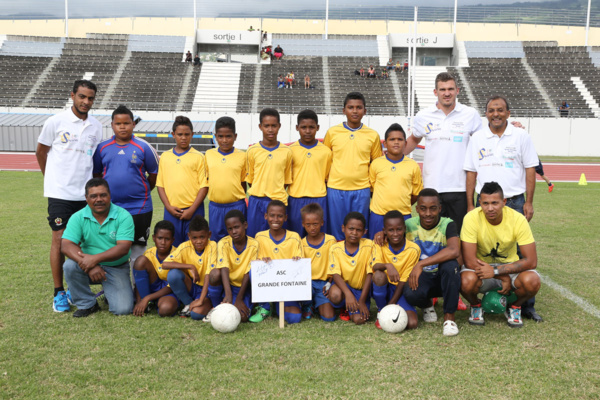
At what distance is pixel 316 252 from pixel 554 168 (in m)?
18.9

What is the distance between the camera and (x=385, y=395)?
314cm

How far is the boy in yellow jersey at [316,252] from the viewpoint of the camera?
4.69 meters

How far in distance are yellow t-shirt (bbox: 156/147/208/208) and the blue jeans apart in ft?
2.95

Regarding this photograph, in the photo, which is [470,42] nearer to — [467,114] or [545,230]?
[545,230]

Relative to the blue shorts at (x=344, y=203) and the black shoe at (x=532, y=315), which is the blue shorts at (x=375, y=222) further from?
the black shoe at (x=532, y=315)

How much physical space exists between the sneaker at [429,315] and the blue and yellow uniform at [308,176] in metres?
1.43

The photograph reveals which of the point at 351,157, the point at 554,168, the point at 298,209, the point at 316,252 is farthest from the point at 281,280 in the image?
the point at 554,168

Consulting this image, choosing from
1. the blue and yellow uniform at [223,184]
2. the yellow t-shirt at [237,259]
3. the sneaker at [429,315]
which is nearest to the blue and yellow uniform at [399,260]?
the sneaker at [429,315]

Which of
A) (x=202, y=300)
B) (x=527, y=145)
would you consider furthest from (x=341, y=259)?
(x=527, y=145)

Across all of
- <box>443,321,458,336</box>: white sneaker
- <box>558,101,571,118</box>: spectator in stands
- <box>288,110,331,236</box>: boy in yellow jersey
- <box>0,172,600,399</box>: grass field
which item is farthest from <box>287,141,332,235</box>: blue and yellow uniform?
<box>558,101,571,118</box>: spectator in stands

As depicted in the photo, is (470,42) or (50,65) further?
(470,42)

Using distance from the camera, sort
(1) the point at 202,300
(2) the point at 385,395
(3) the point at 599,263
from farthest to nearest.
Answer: (3) the point at 599,263, (1) the point at 202,300, (2) the point at 385,395

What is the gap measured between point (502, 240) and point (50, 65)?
37762 millimetres

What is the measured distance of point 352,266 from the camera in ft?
15.2
